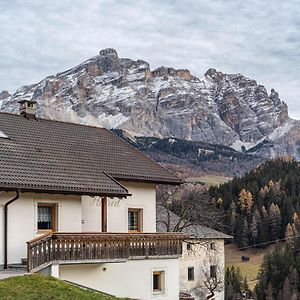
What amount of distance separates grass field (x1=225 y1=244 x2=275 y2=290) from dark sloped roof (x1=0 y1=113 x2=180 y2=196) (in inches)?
4207

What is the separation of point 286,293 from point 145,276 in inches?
3440

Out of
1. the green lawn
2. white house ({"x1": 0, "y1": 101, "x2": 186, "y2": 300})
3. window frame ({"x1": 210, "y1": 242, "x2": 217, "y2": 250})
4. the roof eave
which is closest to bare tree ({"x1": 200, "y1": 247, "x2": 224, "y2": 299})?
window frame ({"x1": 210, "y1": 242, "x2": 217, "y2": 250})

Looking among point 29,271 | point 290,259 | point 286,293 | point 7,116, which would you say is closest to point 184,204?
point 7,116

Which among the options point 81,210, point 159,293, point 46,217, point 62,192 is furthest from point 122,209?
point 62,192

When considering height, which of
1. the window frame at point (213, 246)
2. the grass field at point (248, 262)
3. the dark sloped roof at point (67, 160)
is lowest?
the grass field at point (248, 262)

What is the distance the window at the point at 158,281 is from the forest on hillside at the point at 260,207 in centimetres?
12480

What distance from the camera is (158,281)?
29.6 meters

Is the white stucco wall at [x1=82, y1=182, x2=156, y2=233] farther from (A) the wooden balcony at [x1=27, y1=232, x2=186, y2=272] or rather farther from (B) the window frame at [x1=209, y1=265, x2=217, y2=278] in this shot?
(B) the window frame at [x1=209, y1=265, x2=217, y2=278]

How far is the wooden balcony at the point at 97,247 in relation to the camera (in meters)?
23.6

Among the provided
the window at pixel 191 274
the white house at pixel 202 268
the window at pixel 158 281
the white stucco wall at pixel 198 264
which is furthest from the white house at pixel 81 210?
the window at pixel 191 274

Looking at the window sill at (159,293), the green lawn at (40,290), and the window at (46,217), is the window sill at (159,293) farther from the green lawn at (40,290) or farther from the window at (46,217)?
the green lawn at (40,290)

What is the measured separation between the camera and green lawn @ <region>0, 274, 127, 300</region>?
19.2 m

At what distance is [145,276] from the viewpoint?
28562 mm

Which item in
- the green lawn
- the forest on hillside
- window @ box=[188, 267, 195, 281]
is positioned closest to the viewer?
the green lawn
